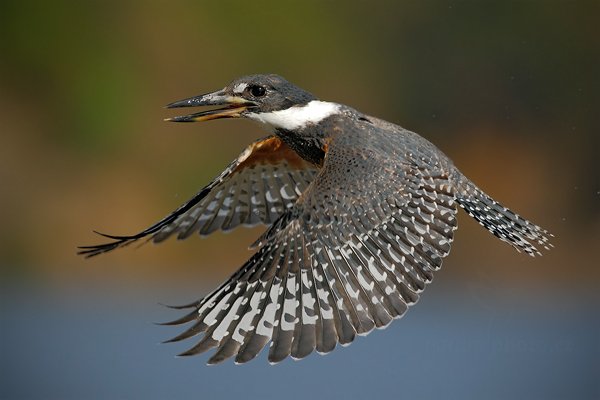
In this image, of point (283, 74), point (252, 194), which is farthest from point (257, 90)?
point (283, 74)

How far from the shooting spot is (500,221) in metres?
5.84

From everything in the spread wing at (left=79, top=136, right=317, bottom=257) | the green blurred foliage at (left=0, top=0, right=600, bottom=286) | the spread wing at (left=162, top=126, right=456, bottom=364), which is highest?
the green blurred foliage at (left=0, top=0, right=600, bottom=286)

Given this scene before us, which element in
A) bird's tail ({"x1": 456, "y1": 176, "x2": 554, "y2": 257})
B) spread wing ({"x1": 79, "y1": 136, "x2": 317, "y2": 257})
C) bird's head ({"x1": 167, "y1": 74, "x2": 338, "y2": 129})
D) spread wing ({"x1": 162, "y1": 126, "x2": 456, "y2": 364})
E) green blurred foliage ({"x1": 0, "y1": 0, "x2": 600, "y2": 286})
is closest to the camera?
spread wing ({"x1": 162, "y1": 126, "x2": 456, "y2": 364})

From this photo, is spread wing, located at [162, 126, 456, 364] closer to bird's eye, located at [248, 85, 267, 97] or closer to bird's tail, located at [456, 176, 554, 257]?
bird's tail, located at [456, 176, 554, 257]

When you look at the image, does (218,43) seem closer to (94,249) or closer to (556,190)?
(556,190)

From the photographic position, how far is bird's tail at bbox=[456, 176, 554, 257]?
227 inches

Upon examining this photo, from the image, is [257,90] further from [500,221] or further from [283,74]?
[283,74]

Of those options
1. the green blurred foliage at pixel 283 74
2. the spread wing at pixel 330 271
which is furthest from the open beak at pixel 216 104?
the green blurred foliage at pixel 283 74

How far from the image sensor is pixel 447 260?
10812 mm

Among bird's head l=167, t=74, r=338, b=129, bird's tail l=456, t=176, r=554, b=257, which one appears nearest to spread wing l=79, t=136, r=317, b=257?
bird's head l=167, t=74, r=338, b=129

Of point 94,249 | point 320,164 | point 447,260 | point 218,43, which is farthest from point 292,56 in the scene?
point 94,249

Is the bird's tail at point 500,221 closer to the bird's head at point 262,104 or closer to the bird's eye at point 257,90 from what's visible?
the bird's head at point 262,104

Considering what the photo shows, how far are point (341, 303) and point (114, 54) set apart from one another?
7.53m

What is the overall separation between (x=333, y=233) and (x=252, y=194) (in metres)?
1.66
